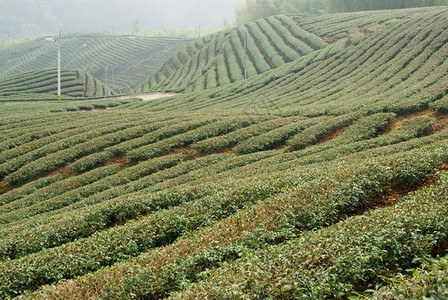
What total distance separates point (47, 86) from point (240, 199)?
7060 centimetres

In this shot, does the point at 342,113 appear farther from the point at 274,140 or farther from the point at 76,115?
the point at 76,115

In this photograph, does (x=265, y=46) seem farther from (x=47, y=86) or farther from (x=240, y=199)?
(x=240, y=199)

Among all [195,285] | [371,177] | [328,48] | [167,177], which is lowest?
[167,177]

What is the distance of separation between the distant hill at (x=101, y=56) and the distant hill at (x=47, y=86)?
1424 inches

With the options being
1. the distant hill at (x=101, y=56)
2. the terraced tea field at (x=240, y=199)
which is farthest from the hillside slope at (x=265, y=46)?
the distant hill at (x=101, y=56)

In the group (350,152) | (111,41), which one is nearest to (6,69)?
(111,41)

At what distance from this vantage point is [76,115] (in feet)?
127

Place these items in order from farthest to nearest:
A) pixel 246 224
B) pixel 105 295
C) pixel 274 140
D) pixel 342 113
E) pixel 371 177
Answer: pixel 342 113, pixel 274 140, pixel 371 177, pixel 246 224, pixel 105 295

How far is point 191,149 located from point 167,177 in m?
4.82

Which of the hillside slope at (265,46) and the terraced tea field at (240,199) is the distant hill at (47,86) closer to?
the hillside slope at (265,46)

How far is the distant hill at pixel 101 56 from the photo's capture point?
129750 millimetres

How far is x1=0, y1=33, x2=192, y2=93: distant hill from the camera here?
12975 cm

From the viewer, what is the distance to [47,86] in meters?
72.6

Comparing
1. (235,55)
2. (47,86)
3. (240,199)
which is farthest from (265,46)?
(240,199)
